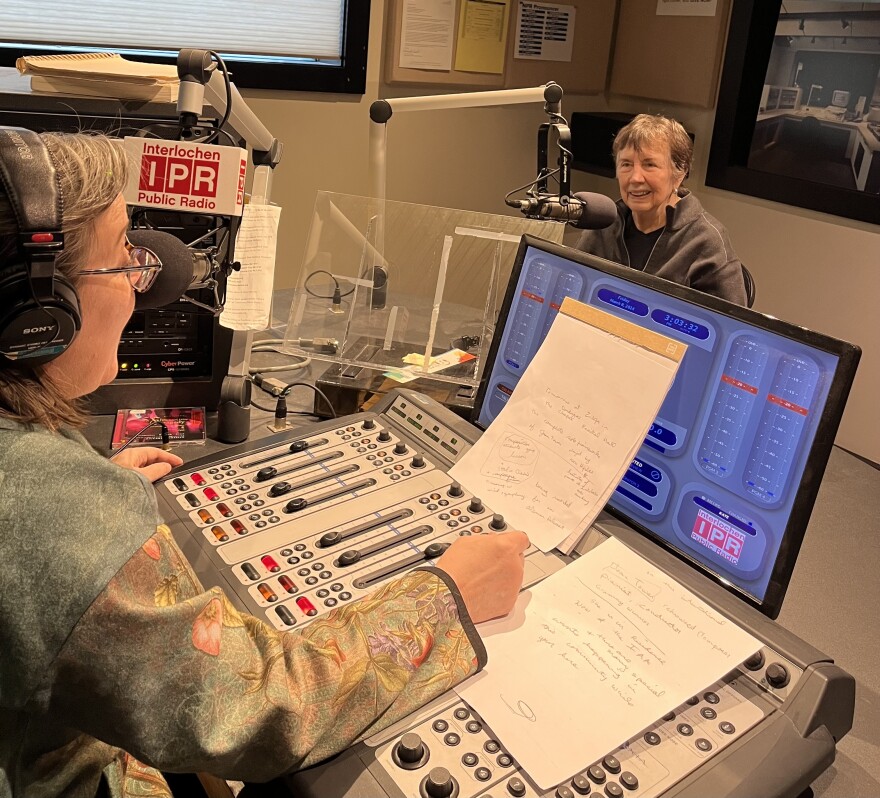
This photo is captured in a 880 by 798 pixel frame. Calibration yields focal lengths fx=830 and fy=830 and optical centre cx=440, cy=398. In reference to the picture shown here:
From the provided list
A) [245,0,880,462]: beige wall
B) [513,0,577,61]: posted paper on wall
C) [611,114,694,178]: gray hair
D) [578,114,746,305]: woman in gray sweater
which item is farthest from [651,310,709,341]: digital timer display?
[513,0,577,61]: posted paper on wall

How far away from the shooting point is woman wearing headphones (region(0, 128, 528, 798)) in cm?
63

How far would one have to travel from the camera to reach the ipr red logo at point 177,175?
1134 millimetres

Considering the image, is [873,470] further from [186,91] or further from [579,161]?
[579,161]

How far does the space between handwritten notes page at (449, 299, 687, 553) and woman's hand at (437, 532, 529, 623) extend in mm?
112

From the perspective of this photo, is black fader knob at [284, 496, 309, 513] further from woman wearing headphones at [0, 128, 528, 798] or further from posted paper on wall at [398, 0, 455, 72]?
posted paper on wall at [398, 0, 455, 72]

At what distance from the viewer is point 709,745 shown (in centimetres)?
76

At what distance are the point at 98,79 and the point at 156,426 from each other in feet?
2.01

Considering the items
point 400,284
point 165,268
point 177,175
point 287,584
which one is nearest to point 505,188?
point 400,284

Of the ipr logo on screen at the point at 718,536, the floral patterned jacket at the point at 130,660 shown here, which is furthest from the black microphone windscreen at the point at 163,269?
the ipr logo on screen at the point at 718,536

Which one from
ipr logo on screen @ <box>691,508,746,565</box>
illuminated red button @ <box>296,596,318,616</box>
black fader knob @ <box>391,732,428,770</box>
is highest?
ipr logo on screen @ <box>691,508,746,565</box>

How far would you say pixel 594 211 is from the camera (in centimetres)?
143

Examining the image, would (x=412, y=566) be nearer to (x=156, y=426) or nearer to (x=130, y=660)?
(x=130, y=660)

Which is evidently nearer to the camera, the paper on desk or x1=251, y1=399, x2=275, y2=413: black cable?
the paper on desk

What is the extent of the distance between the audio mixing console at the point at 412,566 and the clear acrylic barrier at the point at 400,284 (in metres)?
0.30
